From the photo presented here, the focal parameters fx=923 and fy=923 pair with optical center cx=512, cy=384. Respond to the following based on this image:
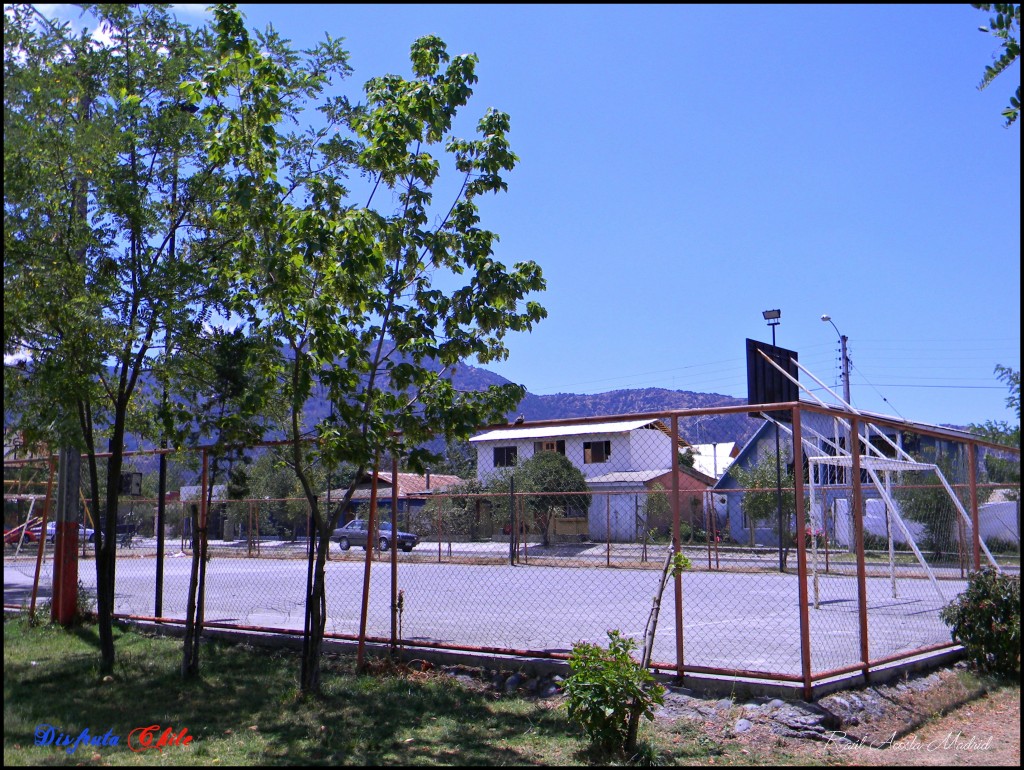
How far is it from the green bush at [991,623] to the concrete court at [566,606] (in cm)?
80

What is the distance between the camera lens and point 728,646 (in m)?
10.6

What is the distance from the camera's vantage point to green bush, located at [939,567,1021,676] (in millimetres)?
8320

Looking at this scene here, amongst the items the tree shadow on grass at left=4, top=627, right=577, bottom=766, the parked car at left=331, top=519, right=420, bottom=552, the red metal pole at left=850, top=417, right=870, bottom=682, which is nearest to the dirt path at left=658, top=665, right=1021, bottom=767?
the red metal pole at left=850, top=417, right=870, bottom=682

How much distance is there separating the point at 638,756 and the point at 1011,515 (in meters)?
6.34

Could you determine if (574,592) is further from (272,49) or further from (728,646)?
(272,49)

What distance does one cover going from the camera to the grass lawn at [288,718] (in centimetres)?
598

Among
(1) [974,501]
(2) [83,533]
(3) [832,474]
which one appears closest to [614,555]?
(3) [832,474]

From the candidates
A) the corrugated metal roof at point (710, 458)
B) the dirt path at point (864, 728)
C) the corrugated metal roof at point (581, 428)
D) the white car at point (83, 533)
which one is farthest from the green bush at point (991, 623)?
the corrugated metal roof at point (710, 458)

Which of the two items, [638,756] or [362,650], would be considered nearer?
[638,756]

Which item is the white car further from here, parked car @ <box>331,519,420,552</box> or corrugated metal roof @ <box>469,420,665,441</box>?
corrugated metal roof @ <box>469,420,665,441</box>

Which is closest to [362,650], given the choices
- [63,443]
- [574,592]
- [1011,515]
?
[63,443]

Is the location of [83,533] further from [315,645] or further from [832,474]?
[832,474]

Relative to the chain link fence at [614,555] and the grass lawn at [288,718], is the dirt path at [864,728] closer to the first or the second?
the grass lawn at [288,718]

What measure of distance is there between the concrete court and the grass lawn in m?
1.44
